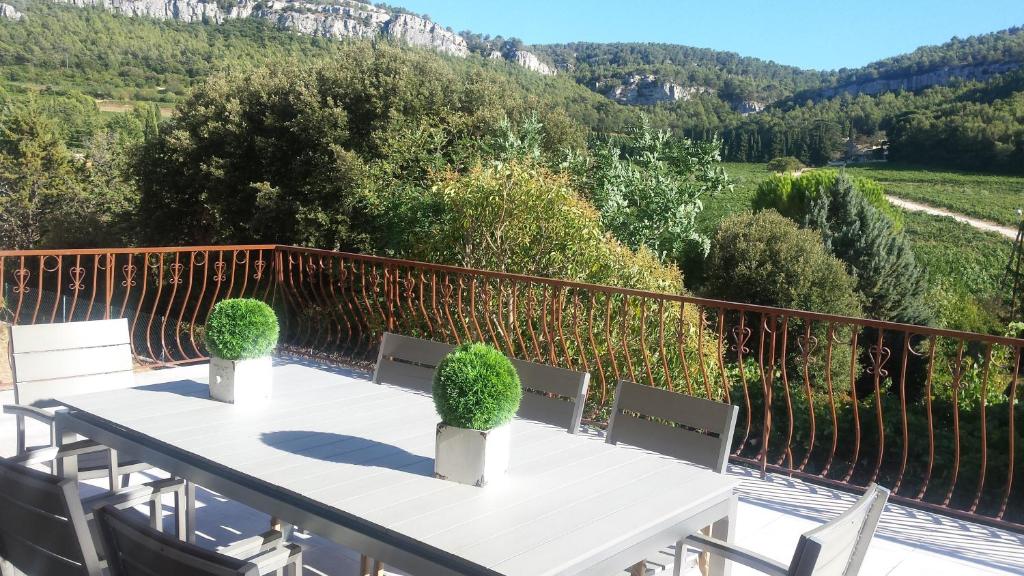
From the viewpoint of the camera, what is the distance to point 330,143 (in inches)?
484

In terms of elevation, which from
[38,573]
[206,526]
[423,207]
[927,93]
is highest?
[927,93]

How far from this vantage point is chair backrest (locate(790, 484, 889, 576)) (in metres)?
1.50

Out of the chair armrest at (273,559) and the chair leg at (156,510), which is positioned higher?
the chair armrest at (273,559)

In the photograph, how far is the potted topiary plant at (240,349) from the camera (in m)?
2.55

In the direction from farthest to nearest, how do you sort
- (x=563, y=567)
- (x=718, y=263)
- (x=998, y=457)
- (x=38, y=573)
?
(x=718, y=263)
(x=998, y=457)
(x=38, y=573)
(x=563, y=567)

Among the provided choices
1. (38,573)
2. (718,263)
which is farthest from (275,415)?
(718,263)

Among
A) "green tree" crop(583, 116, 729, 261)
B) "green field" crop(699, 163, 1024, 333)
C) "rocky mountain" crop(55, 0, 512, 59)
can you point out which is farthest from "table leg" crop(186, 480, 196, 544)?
"rocky mountain" crop(55, 0, 512, 59)

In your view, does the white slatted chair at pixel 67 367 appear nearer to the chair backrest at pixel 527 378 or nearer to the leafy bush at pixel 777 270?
the chair backrest at pixel 527 378

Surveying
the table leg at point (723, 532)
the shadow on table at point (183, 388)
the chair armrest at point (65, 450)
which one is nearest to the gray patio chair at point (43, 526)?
the chair armrest at point (65, 450)

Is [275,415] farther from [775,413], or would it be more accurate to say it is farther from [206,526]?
[775,413]

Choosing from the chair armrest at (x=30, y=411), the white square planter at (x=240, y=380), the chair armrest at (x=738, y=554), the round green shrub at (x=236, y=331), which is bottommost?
the chair armrest at (x=30, y=411)

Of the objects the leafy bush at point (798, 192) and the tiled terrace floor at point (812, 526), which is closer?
the tiled terrace floor at point (812, 526)

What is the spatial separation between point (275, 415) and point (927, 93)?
42.2 meters

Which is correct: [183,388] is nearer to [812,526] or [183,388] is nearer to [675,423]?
[675,423]
